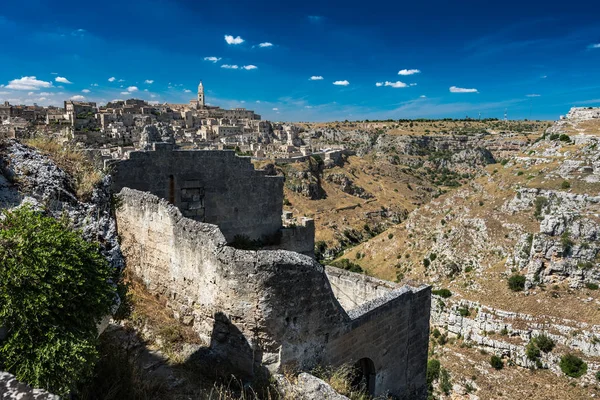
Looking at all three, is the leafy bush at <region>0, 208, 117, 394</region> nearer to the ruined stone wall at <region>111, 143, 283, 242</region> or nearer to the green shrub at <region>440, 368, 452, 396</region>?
the ruined stone wall at <region>111, 143, 283, 242</region>

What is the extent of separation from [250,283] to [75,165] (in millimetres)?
3027

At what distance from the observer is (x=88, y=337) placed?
3854mm

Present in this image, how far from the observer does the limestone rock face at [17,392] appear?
8.90ft

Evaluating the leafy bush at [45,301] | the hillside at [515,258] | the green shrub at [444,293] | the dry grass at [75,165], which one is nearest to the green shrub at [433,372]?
the hillside at [515,258]

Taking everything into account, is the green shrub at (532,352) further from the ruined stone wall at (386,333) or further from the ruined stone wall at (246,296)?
the ruined stone wall at (246,296)

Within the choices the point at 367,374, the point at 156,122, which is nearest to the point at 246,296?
the point at 367,374

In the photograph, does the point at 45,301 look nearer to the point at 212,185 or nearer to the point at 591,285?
the point at 212,185

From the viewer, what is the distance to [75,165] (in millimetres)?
5961

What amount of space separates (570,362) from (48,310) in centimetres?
3141

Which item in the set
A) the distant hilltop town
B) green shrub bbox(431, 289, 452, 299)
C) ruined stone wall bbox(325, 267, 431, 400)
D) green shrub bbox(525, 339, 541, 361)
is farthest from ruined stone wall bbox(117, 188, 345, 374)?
the distant hilltop town

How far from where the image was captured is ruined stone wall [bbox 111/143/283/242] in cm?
1018

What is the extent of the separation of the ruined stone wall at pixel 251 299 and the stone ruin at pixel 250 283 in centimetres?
2

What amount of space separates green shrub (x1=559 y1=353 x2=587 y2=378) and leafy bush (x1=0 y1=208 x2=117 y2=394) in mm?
30824

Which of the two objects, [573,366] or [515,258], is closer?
[573,366]
